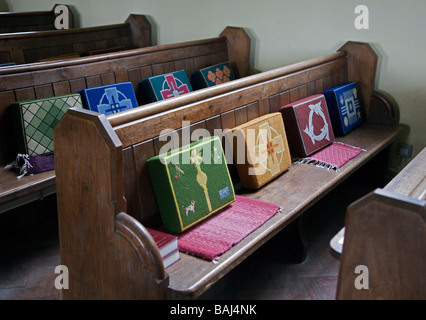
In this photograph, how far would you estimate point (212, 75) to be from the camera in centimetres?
384

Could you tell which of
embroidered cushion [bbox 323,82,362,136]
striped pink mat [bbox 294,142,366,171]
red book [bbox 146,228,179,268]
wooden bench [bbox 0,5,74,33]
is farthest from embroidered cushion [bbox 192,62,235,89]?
wooden bench [bbox 0,5,74,33]

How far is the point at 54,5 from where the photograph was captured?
18.3ft

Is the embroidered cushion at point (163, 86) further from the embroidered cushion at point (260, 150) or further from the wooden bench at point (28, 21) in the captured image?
the wooden bench at point (28, 21)

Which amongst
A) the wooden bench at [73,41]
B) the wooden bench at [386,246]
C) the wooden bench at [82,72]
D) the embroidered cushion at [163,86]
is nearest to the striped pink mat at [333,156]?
the embroidered cushion at [163,86]

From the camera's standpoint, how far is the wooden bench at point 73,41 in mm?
3717

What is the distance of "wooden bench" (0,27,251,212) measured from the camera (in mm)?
2541

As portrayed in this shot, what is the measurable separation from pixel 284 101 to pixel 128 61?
3.97 feet

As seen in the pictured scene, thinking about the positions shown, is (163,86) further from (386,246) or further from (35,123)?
(386,246)

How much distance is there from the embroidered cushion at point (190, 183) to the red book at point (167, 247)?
0.16 m

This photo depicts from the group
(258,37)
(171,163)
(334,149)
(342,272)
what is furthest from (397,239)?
(258,37)

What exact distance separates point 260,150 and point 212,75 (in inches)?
61.1

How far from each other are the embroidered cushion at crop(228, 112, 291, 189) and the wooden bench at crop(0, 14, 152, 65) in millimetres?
2227

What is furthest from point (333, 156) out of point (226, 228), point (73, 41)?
point (73, 41)

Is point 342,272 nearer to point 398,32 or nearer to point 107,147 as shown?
point 107,147
